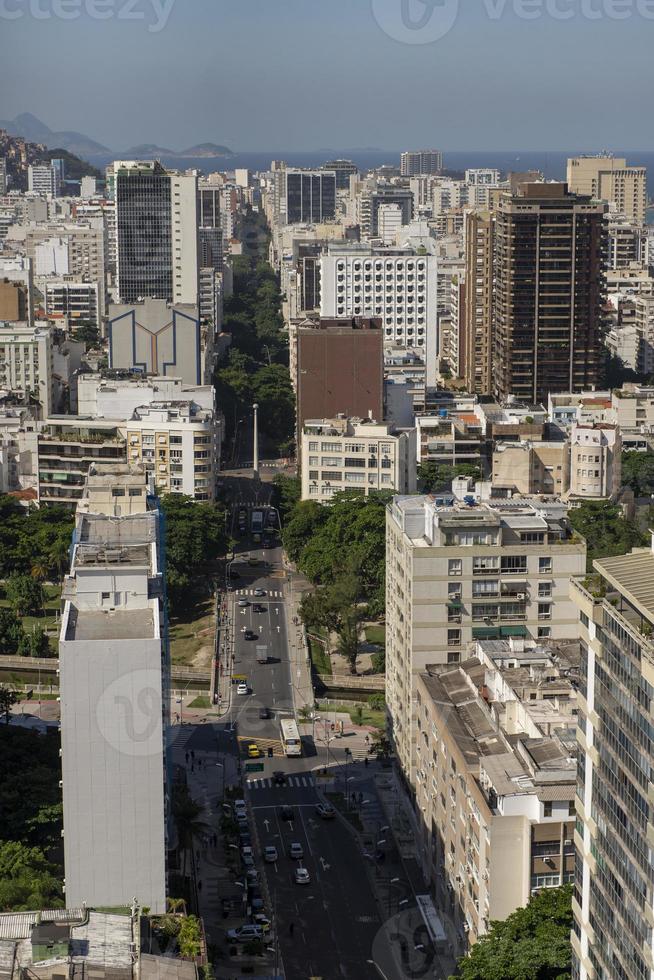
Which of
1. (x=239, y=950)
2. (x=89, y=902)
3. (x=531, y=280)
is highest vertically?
(x=531, y=280)

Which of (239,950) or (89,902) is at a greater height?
(89,902)

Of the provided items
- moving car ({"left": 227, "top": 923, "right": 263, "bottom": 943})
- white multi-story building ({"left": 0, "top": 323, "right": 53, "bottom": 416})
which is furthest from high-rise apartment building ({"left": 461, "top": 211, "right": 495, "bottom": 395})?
moving car ({"left": 227, "top": 923, "right": 263, "bottom": 943})

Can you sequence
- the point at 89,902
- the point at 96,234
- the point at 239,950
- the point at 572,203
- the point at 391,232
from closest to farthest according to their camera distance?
1. the point at 89,902
2. the point at 239,950
3. the point at 572,203
4. the point at 96,234
5. the point at 391,232

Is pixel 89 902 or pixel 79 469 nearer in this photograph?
pixel 89 902

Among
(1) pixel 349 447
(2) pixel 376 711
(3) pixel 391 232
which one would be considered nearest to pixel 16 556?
(1) pixel 349 447

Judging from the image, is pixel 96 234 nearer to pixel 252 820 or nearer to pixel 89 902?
pixel 252 820

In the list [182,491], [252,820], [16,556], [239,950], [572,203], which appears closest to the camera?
[239,950]

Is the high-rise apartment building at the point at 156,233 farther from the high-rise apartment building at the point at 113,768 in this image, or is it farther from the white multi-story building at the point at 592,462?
the high-rise apartment building at the point at 113,768
